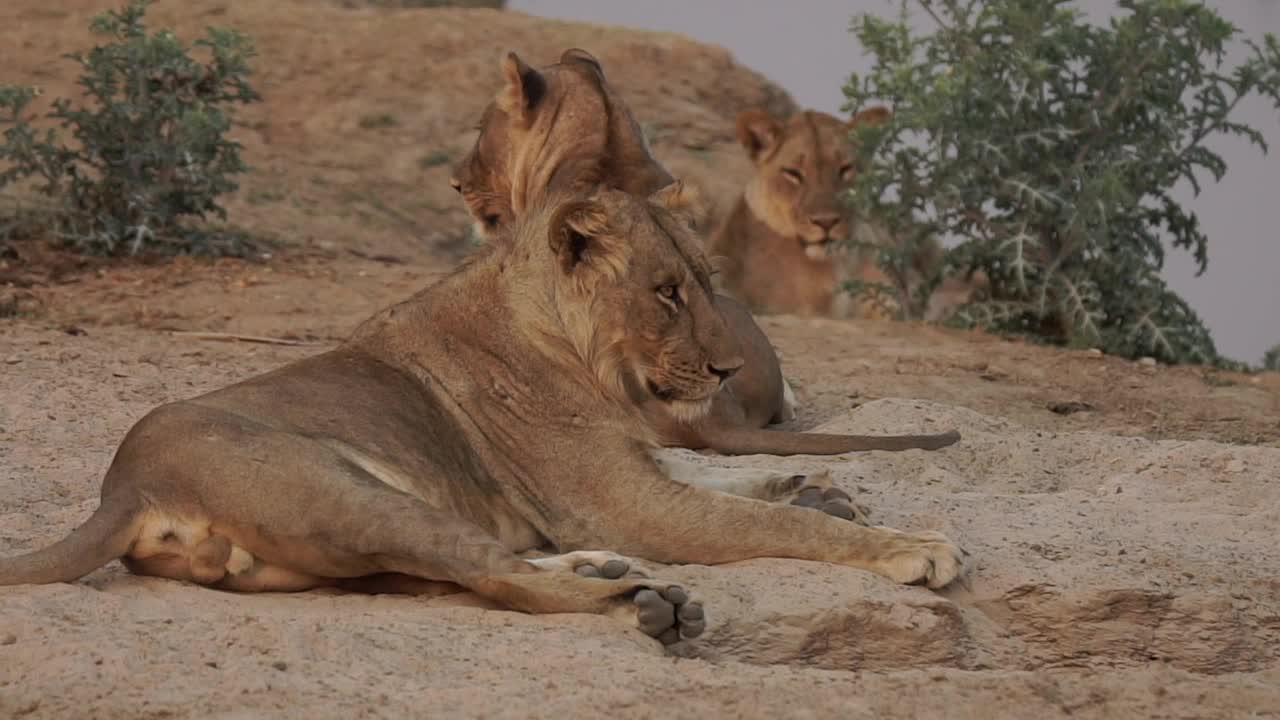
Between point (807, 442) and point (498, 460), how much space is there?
148 cm

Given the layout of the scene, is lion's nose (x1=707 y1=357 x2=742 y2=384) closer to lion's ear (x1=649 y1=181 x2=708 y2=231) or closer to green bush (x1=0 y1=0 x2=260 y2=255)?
lion's ear (x1=649 y1=181 x2=708 y2=231)

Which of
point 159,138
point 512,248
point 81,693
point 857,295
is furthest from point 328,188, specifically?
point 81,693

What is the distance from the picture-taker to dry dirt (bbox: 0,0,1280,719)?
130 inches

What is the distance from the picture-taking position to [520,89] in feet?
23.2

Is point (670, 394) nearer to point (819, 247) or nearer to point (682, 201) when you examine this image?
point (682, 201)

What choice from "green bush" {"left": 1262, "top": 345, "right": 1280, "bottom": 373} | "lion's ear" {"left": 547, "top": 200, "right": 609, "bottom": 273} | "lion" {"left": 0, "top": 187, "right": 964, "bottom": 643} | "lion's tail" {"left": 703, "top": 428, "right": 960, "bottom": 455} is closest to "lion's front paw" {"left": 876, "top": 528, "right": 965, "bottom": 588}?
"lion" {"left": 0, "top": 187, "right": 964, "bottom": 643}

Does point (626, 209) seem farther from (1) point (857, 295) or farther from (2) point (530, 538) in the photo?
(1) point (857, 295)

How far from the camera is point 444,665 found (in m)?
3.46

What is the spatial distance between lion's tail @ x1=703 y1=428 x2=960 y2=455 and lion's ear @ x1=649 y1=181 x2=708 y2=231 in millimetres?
1176

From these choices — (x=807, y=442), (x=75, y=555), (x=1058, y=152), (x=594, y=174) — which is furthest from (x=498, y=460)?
(x=1058, y=152)

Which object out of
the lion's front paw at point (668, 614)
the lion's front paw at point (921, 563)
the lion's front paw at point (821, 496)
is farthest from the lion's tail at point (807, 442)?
the lion's front paw at point (668, 614)

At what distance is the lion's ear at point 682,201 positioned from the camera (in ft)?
15.6

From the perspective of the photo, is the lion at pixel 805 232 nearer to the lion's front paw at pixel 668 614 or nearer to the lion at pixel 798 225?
the lion at pixel 798 225

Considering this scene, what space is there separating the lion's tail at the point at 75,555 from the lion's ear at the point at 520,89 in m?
3.43
